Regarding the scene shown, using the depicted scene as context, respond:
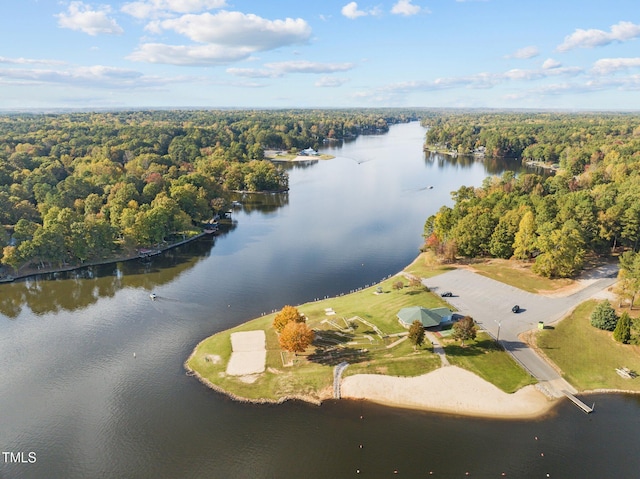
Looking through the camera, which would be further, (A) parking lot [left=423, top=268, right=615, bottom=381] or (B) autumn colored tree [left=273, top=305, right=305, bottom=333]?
(B) autumn colored tree [left=273, top=305, right=305, bottom=333]

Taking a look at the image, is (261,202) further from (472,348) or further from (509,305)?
(472,348)

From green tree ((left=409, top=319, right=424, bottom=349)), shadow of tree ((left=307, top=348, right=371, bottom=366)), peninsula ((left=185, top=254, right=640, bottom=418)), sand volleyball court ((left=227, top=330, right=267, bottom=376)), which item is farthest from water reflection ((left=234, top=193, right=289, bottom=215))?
green tree ((left=409, top=319, right=424, bottom=349))

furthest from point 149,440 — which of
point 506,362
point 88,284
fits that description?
point 88,284

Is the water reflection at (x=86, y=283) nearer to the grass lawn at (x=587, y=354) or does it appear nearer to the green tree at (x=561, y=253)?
the grass lawn at (x=587, y=354)

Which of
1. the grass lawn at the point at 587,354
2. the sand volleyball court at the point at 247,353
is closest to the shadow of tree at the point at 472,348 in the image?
the grass lawn at the point at 587,354

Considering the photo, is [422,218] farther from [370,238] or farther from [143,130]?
[143,130]

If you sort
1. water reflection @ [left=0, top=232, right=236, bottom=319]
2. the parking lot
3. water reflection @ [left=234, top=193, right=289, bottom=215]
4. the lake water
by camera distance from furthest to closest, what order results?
water reflection @ [left=234, top=193, right=289, bottom=215] < water reflection @ [left=0, top=232, right=236, bottom=319] < the parking lot < the lake water

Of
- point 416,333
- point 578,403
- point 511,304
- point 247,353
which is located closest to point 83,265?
point 247,353

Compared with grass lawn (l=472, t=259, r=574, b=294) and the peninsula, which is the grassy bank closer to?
the peninsula
